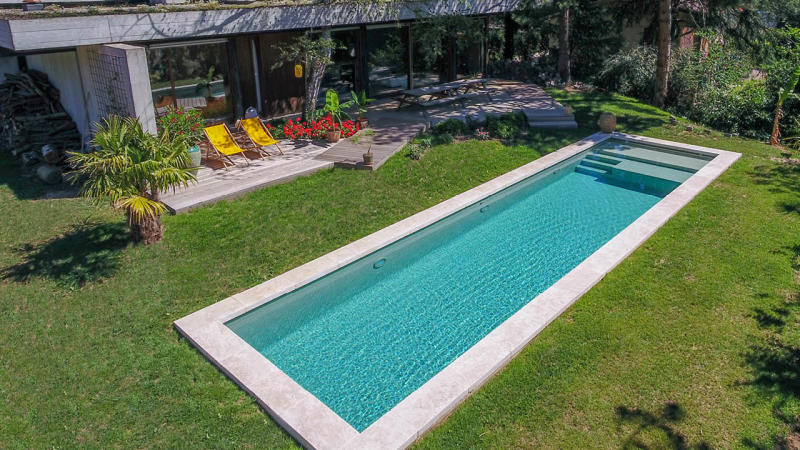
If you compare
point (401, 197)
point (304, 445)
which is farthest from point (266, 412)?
point (401, 197)

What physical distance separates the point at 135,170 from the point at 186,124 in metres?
4.62

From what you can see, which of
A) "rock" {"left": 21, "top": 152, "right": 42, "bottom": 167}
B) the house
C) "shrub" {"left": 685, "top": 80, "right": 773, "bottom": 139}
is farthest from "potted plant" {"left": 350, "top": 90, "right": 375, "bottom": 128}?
"shrub" {"left": 685, "top": 80, "right": 773, "bottom": 139}

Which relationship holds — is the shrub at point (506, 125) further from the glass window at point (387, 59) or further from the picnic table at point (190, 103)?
the picnic table at point (190, 103)

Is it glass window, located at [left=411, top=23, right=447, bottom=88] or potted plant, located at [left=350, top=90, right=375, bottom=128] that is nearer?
potted plant, located at [left=350, top=90, right=375, bottom=128]

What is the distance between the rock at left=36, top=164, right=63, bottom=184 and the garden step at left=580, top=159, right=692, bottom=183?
13.7 metres

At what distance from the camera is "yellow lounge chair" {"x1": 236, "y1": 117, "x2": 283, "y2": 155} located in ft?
49.2

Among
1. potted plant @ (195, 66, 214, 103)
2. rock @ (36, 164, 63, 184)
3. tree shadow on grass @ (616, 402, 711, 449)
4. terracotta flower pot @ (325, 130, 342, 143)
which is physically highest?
potted plant @ (195, 66, 214, 103)

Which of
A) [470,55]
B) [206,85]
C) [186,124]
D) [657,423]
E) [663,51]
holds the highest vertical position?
[470,55]

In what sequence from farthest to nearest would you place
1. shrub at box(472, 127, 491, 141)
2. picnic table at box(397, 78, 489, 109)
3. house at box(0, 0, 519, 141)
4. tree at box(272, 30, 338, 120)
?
picnic table at box(397, 78, 489, 109)
shrub at box(472, 127, 491, 141)
tree at box(272, 30, 338, 120)
house at box(0, 0, 519, 141)

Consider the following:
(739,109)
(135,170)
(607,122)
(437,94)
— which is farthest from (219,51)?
(739,109)

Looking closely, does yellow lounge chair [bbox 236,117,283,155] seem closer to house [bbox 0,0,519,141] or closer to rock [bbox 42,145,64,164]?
house [bbox 0,0,519,141]

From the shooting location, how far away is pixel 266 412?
702cm

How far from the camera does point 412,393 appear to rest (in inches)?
285

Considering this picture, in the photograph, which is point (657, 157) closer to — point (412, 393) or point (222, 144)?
point (222, 144)
